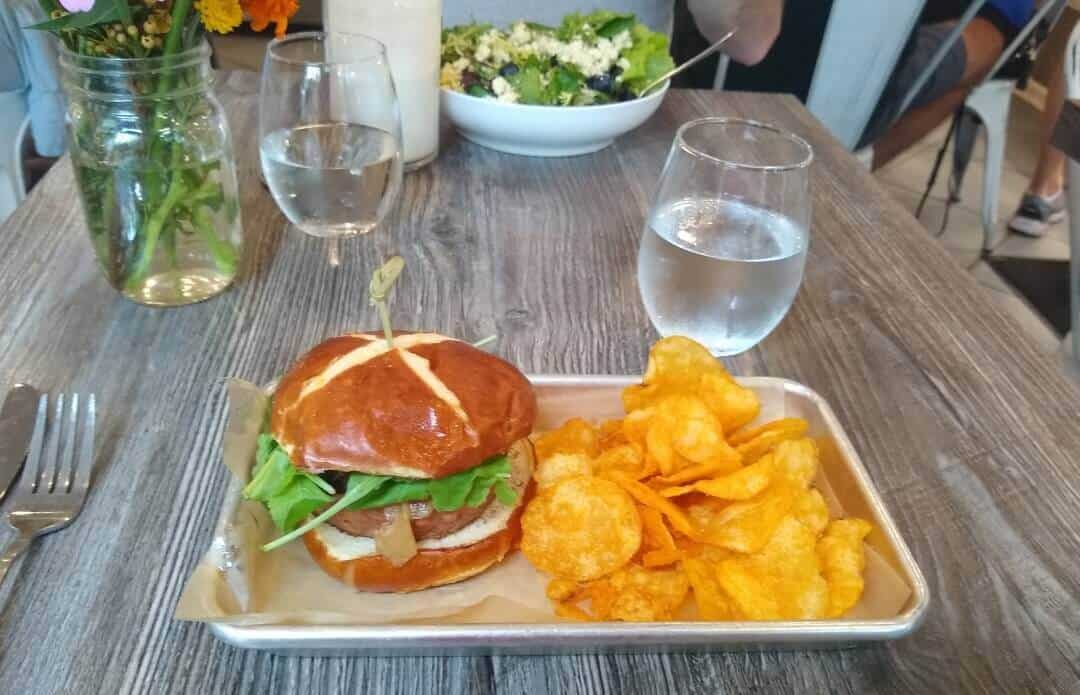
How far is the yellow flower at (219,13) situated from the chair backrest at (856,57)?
5.91ft

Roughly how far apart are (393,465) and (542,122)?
0.84 m

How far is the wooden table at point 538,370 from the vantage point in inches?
23.4

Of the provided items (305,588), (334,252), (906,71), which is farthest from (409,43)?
(906,71)

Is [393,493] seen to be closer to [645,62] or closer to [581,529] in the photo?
[581,529]

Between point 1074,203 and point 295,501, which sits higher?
point 295,501

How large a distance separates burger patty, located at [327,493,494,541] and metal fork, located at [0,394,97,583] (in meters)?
0.22

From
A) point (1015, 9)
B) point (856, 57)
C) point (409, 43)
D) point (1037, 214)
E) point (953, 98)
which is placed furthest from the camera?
point (1037, 214)

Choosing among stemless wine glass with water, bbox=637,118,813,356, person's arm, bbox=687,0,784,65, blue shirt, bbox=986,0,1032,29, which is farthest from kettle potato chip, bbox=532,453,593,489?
blue shirt, bbox=986,0,1032,29

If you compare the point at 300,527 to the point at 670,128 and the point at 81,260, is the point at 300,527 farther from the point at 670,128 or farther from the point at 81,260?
the point at 670,128

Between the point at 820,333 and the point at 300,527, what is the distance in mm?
655

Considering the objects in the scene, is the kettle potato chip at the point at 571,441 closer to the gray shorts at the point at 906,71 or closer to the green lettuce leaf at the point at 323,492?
the green lettuce leaf at the point at 323,492

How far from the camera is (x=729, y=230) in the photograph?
2.89 feet

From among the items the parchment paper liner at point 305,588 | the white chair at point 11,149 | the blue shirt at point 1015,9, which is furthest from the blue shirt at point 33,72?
the blue shirt at point 1015,9

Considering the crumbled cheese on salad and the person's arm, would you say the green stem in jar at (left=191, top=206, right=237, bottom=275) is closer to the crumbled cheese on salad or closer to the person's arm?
the crumbled cheese on salad
